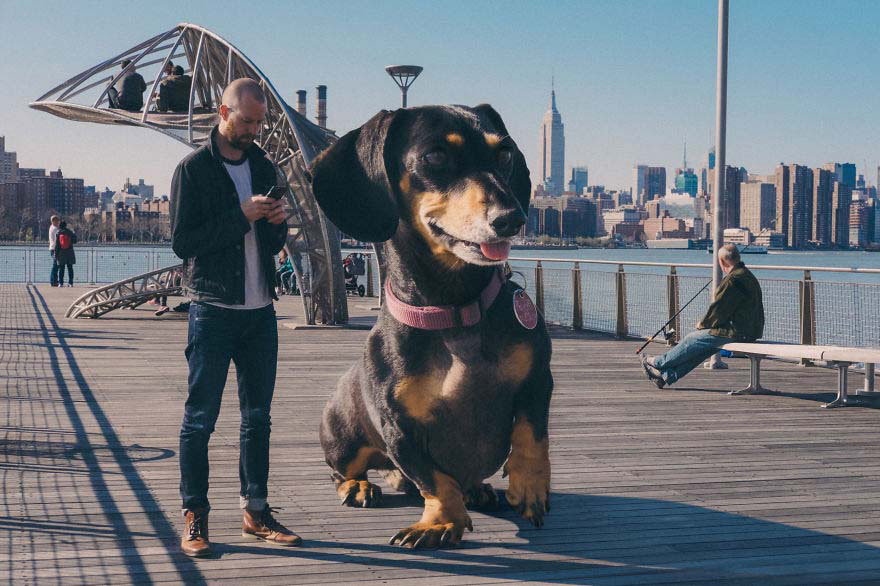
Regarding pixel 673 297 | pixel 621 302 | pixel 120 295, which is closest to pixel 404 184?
pixel 673 297

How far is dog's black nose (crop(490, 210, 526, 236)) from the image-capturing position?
11.2 ft

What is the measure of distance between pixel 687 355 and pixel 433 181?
6.13 metres

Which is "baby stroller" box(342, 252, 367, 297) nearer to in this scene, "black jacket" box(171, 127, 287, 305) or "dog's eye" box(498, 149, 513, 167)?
"black jacket" box(171, 127, 287, 305)

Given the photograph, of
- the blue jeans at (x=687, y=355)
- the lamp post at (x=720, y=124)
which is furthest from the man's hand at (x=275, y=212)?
the lamp post at (x=720, y=124)

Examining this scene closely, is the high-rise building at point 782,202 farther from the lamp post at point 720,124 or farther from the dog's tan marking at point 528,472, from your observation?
the dog's tan marking at point 528,472

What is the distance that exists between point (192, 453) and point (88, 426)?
342 cm

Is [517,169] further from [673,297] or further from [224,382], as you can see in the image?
[673,297]

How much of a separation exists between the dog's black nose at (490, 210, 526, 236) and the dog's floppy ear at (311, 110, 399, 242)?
0.56 meters

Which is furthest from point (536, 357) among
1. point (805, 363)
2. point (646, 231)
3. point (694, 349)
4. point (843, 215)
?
point (646, 231)

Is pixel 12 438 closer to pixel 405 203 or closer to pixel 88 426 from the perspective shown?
pixel 88 426

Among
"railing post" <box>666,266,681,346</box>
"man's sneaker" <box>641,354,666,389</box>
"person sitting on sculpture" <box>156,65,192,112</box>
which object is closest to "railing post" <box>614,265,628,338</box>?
"railing post" <box>666,266,681,346</box>

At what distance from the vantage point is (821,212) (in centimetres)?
9581

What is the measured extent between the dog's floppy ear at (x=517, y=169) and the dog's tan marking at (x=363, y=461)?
134 centimetres

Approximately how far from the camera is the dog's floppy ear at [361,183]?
3883mm
